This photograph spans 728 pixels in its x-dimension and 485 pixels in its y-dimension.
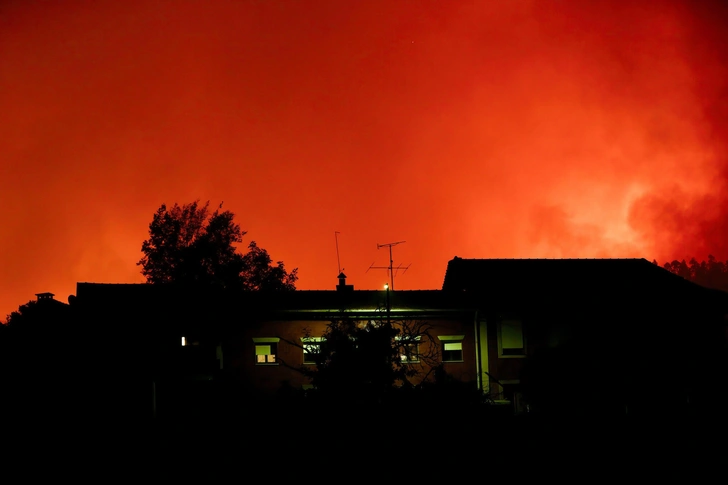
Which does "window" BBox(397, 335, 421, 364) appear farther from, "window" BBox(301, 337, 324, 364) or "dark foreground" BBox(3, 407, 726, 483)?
"dark foreground" BBox(3, 407, 726, 483)

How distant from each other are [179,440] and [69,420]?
9.41 meters

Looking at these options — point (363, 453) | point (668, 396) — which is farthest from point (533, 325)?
point (363, 453)

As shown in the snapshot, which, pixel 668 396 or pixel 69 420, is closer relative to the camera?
pixel 69 420

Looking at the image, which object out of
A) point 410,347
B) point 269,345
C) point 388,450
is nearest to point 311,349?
point 410,347

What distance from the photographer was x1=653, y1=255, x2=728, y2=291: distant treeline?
128m

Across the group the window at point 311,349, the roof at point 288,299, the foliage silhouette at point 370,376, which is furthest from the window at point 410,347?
the window at point 311,349

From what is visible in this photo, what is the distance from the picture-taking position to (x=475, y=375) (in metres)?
30.1

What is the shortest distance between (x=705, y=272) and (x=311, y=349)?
133 metres

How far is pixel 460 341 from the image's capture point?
1196 inches

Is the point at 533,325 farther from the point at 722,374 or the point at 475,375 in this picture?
the point at 722,374

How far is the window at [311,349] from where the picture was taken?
24812 millimetres

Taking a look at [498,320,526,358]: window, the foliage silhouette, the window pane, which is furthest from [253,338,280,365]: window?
the window pane

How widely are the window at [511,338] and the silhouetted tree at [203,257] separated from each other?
24268 millimetres

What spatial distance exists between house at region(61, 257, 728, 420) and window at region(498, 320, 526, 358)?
44 mm
